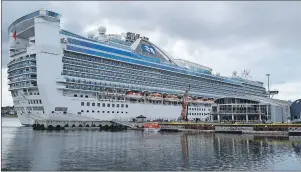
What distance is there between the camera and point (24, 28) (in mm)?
78938

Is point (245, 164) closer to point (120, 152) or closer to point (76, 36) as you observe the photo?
point (120, 152)

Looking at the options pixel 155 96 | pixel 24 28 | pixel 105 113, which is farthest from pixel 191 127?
pixel 24 28

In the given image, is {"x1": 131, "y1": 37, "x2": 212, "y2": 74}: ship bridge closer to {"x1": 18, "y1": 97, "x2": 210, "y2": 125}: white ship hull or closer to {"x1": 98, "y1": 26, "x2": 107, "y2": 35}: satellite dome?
{"x1": 98, "y1": 26, "x2": 107, "y2": 35}: satellite dome

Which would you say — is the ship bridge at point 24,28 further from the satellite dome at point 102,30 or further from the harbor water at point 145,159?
the harbor water at point 145,159

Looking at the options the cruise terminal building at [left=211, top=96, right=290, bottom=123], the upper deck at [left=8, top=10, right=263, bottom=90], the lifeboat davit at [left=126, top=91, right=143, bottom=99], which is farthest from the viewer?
the cruise terminal building at [left=211, top=96, right=290, bottom=123]

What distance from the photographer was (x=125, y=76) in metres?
88.8

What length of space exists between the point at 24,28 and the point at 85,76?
18551 millimetres

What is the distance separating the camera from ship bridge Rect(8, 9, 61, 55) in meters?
72.6

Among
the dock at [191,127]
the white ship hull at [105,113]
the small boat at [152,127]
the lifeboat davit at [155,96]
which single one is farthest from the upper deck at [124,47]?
the small boat at [152,127]

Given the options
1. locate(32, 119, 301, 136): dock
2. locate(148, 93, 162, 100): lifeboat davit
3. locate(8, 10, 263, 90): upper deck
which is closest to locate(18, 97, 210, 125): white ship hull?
locate(32, 119, 301, 136): dock

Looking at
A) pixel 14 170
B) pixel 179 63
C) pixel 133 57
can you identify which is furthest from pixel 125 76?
pixel 14 170

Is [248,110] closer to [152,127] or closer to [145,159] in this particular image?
[152,127]

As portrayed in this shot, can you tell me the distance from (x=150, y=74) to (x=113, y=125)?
23945 millimetres

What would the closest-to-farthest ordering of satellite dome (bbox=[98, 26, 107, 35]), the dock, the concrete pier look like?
the dock < the concrete pier < satellite dome (bbox=[98, 26, 107, 35])
